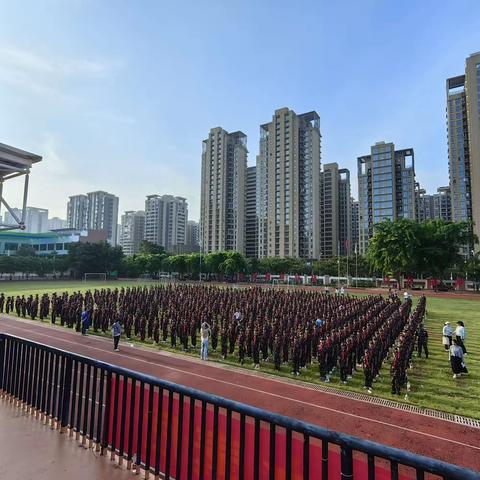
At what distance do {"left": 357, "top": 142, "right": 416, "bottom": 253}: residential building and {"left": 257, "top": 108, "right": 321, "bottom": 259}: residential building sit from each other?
566 inches

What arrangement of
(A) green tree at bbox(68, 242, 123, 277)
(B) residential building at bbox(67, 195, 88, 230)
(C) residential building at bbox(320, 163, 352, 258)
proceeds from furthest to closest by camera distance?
(B) residential building at bbox(67, 195, 88, 230), (C) residential building at bbox(320, 163, 352, 258), (A) green tree at bbox(68, 242, 123, 277)

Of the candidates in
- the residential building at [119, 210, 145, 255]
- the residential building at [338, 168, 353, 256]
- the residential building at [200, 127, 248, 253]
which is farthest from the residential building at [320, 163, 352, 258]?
the residential building at [119, 210, 145, 255]

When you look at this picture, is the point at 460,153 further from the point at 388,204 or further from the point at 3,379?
the point at 3,379

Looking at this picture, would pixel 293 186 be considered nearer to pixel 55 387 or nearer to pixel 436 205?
pixel 436 205

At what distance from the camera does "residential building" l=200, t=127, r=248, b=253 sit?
322ft

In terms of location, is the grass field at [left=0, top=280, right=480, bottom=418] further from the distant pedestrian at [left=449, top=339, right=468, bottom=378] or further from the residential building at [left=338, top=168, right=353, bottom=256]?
the residential building at [left=338, top=168, right=353, bottom=256]

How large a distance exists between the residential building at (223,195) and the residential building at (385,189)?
3364cm

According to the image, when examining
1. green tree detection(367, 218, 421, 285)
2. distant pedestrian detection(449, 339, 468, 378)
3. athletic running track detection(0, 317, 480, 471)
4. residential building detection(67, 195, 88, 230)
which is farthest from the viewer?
residential building detection(67, 195, 88, 230)

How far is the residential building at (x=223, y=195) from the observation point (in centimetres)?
9800

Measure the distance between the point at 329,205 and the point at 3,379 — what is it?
9751cm

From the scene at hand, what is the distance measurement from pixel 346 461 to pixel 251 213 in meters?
98.4

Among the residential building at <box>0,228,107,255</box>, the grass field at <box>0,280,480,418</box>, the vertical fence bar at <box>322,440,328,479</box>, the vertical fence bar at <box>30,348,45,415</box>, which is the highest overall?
the residential building at <box>0,228,107,255</box>

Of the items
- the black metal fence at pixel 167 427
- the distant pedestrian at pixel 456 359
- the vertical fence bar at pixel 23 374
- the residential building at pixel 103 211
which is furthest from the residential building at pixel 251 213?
the vertical fence bar at pixel 23 374

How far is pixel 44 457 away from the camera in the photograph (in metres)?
3.12
